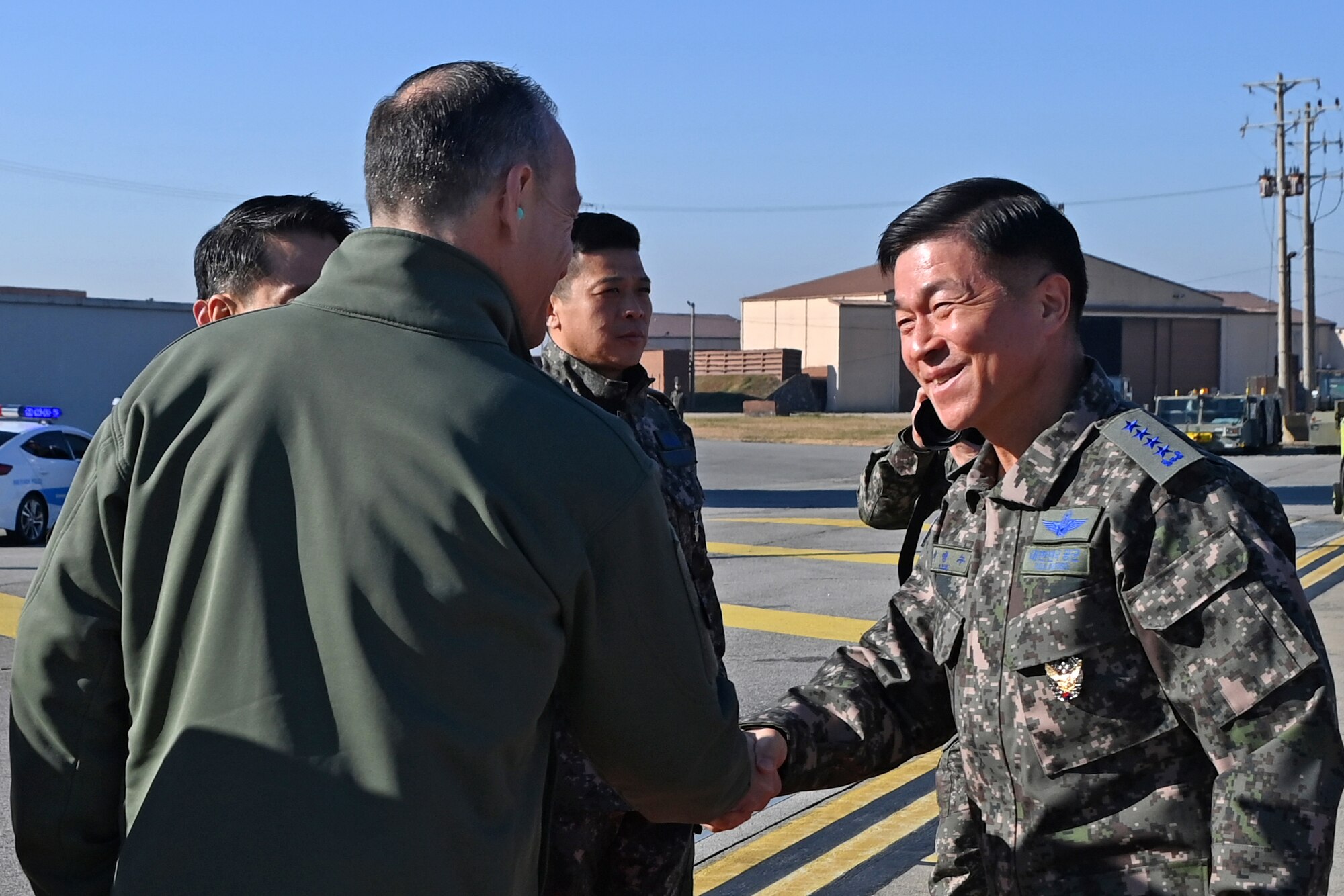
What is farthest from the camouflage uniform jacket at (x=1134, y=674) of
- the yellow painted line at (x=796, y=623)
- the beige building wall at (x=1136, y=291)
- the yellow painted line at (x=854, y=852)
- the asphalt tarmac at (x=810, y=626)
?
the beige building wall at (x=1136, y=291)

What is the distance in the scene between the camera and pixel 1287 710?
6.36 ft

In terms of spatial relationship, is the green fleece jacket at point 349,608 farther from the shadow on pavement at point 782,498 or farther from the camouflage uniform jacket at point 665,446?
the shadow on pavement at point 782,498

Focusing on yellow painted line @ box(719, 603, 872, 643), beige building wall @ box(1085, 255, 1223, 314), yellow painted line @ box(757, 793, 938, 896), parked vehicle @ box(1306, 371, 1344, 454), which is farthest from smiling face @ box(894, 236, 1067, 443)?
beige building wall @ box(1085, 255, 1223, 314)

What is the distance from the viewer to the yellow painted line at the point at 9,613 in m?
8.99

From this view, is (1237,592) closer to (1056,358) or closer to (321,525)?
(1056,358)

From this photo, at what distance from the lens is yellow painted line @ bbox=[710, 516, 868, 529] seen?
16.5 meters

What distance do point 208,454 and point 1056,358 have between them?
141cm

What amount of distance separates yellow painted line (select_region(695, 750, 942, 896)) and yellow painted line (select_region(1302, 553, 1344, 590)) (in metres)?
6.15

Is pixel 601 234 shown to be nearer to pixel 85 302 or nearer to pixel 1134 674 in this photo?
pixel 1134 674

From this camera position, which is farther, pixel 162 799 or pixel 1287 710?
pixel 1287 710

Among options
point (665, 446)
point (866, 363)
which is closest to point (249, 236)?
point (665, 446)

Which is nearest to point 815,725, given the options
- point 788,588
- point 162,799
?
point 162,799

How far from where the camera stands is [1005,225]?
2357 millimetres

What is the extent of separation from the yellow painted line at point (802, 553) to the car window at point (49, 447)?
23.5ft
